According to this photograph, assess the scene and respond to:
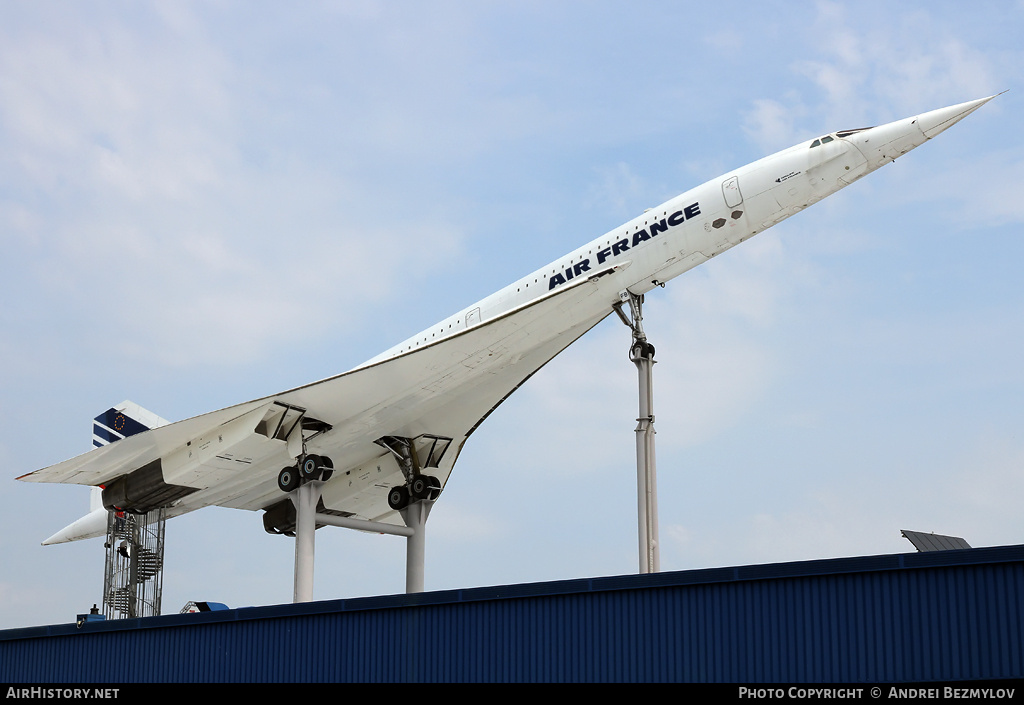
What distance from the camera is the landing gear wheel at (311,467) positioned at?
23828mm

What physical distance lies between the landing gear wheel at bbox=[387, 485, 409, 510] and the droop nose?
46.5ft

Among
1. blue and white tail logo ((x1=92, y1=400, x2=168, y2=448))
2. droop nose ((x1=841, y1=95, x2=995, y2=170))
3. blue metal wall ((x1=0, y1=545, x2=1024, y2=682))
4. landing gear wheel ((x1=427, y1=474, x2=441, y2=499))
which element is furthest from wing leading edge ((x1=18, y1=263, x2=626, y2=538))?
blue metal wall ((x1=0, y1=545, x2=1024, y2=682))

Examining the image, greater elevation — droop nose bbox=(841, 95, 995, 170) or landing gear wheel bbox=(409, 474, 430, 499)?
droop nose bbox=(841, 95, 995, 170)

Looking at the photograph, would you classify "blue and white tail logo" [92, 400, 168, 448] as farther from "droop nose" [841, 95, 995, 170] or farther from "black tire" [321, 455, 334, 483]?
"droop nose" [841, 95, 995, 170]

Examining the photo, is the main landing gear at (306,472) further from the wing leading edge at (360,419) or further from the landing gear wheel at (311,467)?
the wing leading edge at (360,419)

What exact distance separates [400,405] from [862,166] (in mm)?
10867

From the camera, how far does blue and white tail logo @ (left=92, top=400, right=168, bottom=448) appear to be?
2873 cm

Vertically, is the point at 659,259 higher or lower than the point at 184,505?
higher

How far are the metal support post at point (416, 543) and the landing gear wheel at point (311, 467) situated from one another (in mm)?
3877

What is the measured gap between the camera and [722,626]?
41.6 feet

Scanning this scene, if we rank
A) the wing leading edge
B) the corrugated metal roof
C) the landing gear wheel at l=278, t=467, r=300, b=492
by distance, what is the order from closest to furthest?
1. the corrugated metal roof
2. the wing leading edge
3. the landing gear wheel at l=278, t=467, r=300, b=492

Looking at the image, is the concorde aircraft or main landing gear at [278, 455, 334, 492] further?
main landing gear at [278, 455, 334, 492]
